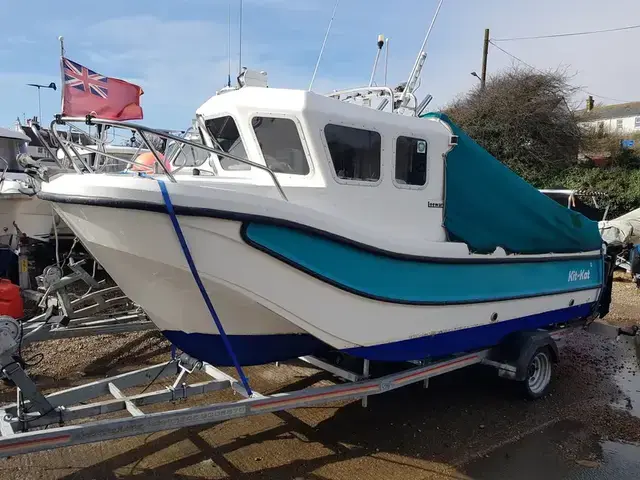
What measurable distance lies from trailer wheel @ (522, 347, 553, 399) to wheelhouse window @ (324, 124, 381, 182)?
2.59m

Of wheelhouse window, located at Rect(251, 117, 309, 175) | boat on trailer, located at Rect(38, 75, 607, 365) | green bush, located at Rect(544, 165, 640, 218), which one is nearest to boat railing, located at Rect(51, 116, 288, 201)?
boat on trailer, located at Rect(38, 75, 607, 365)

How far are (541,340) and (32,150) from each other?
47.1 ft

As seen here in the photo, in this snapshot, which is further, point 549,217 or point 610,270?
point 610,270

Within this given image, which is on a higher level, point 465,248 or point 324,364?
point 465,248

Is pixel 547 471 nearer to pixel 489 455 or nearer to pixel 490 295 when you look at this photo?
pixel 489 455

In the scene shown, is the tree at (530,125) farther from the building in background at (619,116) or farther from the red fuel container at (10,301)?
the red fuel container at (10,301)

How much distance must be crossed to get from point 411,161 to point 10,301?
4.34 metres

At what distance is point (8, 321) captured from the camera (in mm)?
3572

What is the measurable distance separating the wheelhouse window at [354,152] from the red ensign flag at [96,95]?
249 centimetres

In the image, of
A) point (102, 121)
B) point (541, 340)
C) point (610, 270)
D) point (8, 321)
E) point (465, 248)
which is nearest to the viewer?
point (102, 121)

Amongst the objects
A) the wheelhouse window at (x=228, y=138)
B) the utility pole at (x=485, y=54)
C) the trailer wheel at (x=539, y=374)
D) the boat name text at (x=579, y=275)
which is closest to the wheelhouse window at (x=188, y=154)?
the wheelhouse window at (x=228, y=138)

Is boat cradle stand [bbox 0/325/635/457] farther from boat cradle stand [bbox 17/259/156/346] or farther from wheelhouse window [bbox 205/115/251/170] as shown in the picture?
wheelhouse window [bbox 205/115/251/170]

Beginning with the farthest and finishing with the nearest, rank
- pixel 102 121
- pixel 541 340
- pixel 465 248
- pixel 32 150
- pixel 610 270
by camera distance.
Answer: pixel 32 150
pixel 610 270
pixel 541 340
pixel 465 248
pixel 102 121

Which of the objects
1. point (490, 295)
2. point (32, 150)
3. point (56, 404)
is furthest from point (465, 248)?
point (32, 150)
